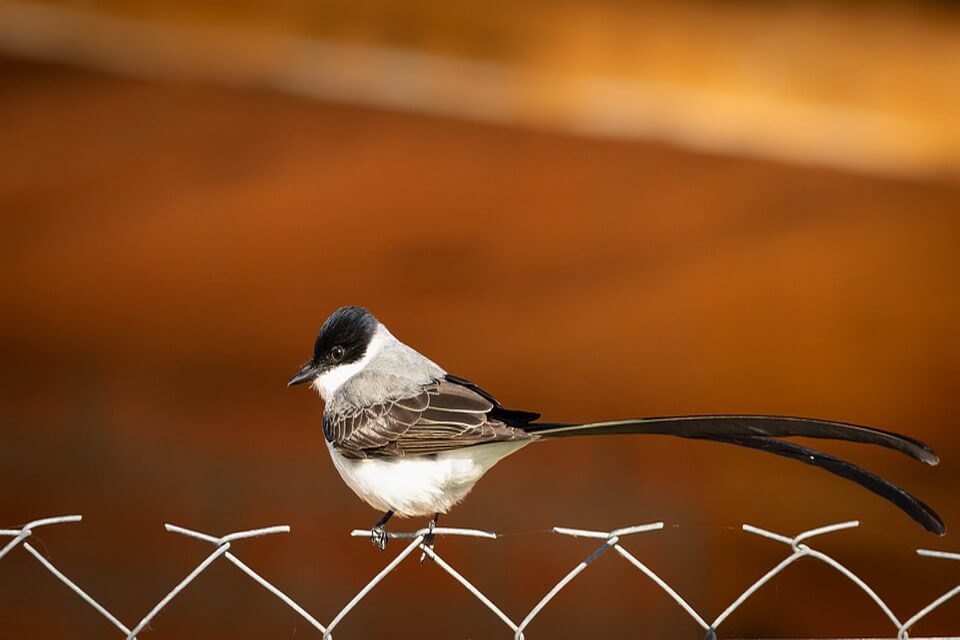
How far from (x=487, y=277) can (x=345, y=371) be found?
1.26 metres

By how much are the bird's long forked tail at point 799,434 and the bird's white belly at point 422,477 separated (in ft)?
1.16

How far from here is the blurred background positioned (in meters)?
2.88

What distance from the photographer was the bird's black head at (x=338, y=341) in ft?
6.45

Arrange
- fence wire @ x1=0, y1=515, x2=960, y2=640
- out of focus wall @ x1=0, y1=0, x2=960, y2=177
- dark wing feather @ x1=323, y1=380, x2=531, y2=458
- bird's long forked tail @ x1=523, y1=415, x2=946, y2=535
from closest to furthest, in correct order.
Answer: fence wire @ x1=0, y1=515, x2=960, y2=640, bird's long forked tail @ x1=523, y1=415, x2=946, y2=535, dark wing feather @ x1=323, y1=380, x2=531, y2=458, out of focus wall @ x1=0, y1=0, x2=960, y2=177

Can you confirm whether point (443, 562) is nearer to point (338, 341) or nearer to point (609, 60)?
point (338, 341)

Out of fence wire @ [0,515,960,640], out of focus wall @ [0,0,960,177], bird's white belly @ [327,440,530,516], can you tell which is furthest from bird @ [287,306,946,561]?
out of focus wall @ [0,0,960,177]

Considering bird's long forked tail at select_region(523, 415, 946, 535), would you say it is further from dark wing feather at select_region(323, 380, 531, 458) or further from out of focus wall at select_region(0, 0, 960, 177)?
out of focus wall at select_region(0, 0, 960, 177)

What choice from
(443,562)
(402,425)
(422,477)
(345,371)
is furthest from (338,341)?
(443,562)

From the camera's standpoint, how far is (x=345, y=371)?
202 cm

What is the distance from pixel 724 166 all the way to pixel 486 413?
4.93 ft

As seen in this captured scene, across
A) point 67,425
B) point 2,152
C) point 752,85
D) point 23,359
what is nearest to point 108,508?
point 67,425

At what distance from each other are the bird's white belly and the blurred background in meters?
1.31

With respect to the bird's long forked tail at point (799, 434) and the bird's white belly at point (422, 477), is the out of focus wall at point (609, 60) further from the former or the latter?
the bird's long forked tail at point (799, 434)

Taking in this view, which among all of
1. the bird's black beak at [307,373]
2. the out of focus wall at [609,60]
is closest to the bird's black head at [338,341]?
the bird's black beak at [307,373]
